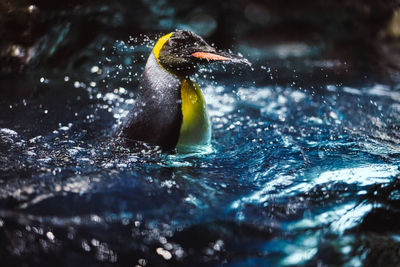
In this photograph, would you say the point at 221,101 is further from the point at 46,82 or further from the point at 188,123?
the point at 46,82

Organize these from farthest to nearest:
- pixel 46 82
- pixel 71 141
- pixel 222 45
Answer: pixel 222 45 < pixel 46 82 < pixel 71 141

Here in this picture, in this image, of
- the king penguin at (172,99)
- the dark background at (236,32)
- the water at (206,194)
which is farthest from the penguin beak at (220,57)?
the dark background at (236,32)

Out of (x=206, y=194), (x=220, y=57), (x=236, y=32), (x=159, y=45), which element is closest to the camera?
(x=206, y=194)

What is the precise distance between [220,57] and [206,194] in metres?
0.90

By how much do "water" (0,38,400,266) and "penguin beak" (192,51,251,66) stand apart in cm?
68

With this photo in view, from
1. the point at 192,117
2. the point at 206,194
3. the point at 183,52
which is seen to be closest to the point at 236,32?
the point at 183,52

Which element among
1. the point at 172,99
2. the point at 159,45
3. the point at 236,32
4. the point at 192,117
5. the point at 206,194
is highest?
the point at 159,45

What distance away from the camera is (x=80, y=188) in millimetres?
2096

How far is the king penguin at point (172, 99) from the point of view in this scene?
102 inches

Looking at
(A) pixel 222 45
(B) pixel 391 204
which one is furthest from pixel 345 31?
(B) pixel 391 204

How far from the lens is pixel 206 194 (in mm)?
2150

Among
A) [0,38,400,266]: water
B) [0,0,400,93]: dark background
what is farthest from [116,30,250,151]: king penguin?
[0,0,400,93]: dark background

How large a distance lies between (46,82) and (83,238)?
3161 millimetres

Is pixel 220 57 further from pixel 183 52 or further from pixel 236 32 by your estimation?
pixel 236 32
